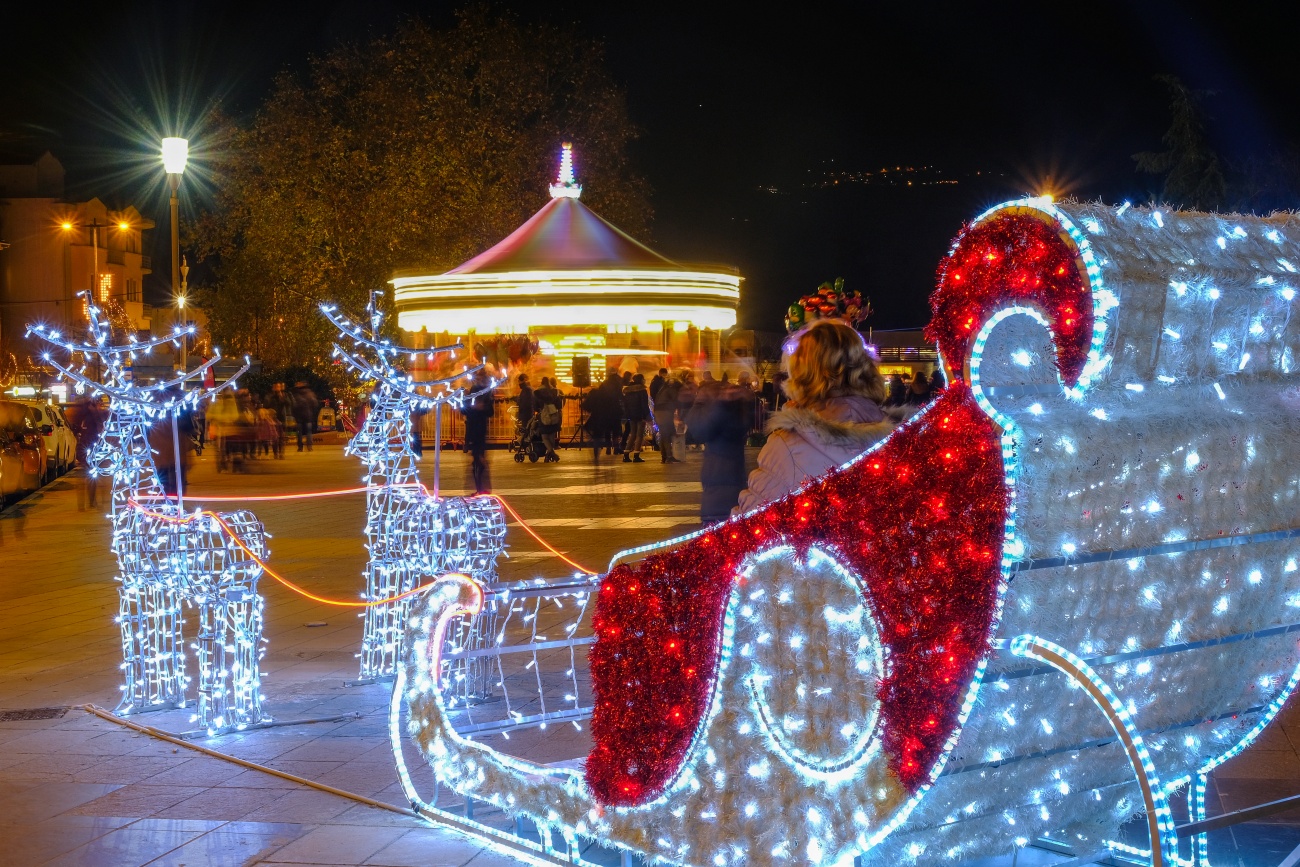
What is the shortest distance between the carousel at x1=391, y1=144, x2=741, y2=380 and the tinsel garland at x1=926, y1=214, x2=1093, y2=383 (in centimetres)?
2029

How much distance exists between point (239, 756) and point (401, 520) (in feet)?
5.70

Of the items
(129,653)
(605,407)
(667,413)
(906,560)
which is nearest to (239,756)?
(129,653)

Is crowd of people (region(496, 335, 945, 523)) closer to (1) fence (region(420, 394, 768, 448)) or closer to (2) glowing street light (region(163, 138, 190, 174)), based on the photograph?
(1) fence (region(420, 394, 768, 448))

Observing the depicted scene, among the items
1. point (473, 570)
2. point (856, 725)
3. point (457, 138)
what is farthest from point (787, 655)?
point (457, 138)

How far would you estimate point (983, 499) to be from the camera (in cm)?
318

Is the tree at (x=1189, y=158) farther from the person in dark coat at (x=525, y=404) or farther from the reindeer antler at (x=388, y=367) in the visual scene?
the reindeer antler at (x=388, y=367)

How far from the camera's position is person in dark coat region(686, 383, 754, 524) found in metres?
9.94

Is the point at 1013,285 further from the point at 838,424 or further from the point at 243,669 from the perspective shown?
the point at 243,669

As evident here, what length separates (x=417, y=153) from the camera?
114ft

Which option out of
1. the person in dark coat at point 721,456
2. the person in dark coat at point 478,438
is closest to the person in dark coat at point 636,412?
the person in dark coat at point 478,438

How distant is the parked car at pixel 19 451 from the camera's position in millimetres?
20656

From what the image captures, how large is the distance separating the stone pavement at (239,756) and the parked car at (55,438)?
13.2 meters

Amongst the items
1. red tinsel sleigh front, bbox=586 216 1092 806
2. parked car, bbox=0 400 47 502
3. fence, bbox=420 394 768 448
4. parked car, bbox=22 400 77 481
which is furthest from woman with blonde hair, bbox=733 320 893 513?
fence, bbox=420 394 768 448

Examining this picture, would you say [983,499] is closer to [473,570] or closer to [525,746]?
[525,746]
